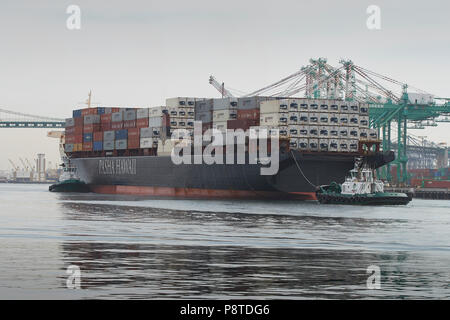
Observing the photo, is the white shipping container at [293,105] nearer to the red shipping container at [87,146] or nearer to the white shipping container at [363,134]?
the white shipping container at [363,134]

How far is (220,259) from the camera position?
1182 inches

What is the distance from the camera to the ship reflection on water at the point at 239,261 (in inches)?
877

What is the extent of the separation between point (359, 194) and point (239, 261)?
176 feet

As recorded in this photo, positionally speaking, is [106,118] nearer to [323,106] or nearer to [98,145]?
[98,145]

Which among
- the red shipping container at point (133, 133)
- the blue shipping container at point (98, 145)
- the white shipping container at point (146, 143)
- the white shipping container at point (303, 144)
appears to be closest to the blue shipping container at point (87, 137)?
the blue shipping container at point (98, 145)

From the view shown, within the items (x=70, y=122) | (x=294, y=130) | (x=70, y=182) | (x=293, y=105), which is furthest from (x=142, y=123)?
(x=294, y=130)

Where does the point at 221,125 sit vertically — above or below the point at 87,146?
above

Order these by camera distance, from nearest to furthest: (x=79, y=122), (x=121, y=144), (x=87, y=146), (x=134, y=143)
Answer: (x=134, y=143), (x=121, y=144), (x=87, y=146), (x=79, y=122)

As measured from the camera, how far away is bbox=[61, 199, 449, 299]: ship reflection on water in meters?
22.3

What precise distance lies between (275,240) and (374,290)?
671 inches

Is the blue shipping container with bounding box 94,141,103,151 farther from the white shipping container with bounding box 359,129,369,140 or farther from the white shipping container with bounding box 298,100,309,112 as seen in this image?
the white shipping container with bounding box 359,129,369,140

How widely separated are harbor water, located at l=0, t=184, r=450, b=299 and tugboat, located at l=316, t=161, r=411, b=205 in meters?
27.7

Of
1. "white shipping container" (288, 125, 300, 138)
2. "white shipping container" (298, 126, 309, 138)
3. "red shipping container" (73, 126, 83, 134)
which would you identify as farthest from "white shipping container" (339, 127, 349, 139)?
"red shipping container" (73, 126, 83, 134)
